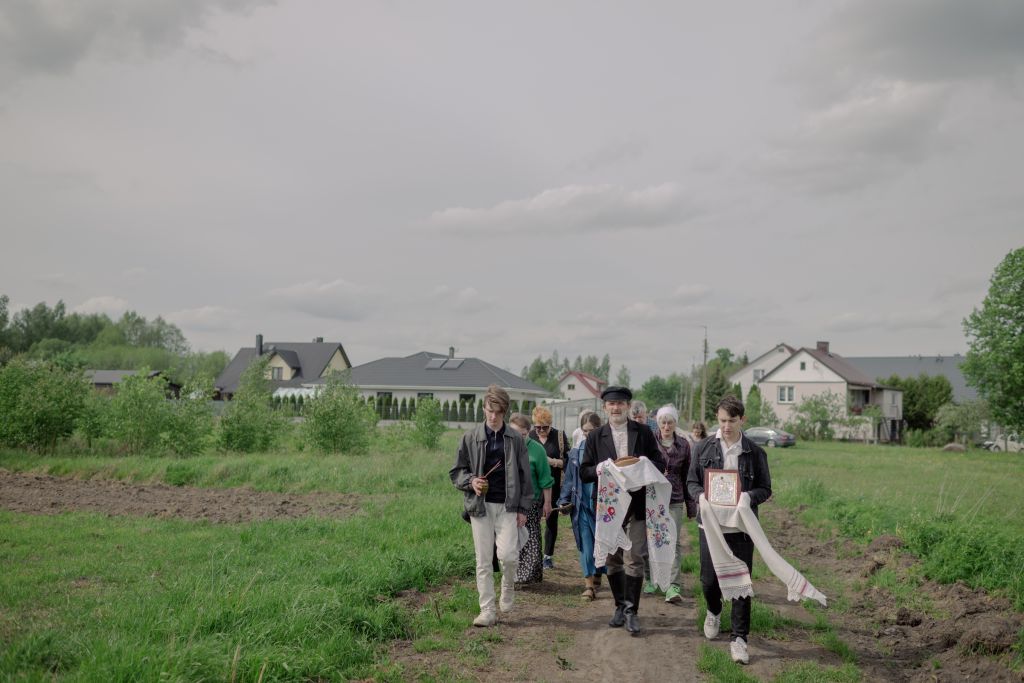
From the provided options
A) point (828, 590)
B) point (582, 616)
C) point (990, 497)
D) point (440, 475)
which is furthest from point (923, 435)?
point (582, 616)

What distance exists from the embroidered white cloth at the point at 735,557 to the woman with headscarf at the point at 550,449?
9.18ft

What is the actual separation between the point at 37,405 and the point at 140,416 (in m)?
2.87

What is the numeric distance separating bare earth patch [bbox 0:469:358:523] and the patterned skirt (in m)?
4.98

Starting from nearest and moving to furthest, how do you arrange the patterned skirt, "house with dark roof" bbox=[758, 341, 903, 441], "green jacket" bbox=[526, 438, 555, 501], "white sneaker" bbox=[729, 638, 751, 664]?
"white sneaker" bbox=[729, 638, 751, 664] → "green jacket" bbox=[526, 438, 555, 501] → the patterned skirt → "house with dark roof" bbox=[758, 341, 903, 441]

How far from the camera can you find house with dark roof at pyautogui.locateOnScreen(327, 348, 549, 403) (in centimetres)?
5053

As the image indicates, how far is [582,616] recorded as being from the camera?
22.8 feet

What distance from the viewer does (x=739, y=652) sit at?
5.68 metres

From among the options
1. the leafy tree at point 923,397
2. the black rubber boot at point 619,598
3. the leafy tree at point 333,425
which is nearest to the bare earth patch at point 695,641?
the black rubber boot at point 619,598

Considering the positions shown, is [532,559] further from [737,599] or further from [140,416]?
[140,416]

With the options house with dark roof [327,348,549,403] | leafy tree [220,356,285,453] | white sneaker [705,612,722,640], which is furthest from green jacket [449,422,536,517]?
house with dark roof [327,348,549,403]

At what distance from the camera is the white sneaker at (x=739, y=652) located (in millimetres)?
5633

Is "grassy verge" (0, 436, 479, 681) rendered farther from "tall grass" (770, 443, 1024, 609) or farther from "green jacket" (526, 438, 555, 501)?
"tall grass" (770, 443, 1024, 609)

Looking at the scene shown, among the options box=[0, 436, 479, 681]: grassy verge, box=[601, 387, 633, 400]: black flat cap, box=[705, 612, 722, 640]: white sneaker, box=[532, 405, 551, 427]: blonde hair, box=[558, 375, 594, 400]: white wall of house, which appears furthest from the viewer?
box=[558, 375, 594, 400]: white wall of house

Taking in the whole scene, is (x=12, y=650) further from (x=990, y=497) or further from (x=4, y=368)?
(x=4, y=368)
